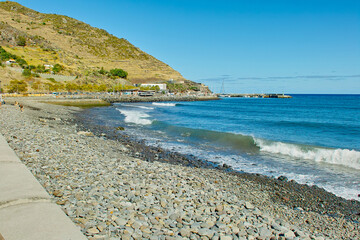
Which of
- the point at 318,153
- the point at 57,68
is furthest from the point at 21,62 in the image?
the point at 318,153

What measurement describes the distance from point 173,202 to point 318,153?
11785 millimetres

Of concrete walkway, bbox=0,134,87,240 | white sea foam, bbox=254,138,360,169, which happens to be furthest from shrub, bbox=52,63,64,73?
concrete walkway, bbox=0,134,87,240

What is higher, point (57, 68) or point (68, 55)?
point (68, 55)

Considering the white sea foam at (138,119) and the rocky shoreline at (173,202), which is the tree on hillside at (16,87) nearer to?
the white sea foam at (138,119)

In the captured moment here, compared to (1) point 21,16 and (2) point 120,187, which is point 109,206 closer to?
(2) point 120,187

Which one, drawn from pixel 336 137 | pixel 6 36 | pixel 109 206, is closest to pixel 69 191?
pixel 109 206

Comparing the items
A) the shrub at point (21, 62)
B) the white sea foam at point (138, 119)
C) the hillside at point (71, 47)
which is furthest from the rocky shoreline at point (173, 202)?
the hillside at point (71, 47)

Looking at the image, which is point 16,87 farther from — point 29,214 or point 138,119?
point 29,214

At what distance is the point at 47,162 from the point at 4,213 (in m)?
3.43

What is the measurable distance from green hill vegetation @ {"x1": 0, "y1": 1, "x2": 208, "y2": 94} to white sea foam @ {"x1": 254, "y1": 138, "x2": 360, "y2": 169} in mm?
52283

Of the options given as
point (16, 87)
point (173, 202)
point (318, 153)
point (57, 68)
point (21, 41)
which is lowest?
point (318, 153)

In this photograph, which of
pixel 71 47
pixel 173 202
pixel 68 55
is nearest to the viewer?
pixel 173 202

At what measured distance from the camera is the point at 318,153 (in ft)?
47.6

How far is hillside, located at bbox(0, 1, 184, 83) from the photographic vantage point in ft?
299
